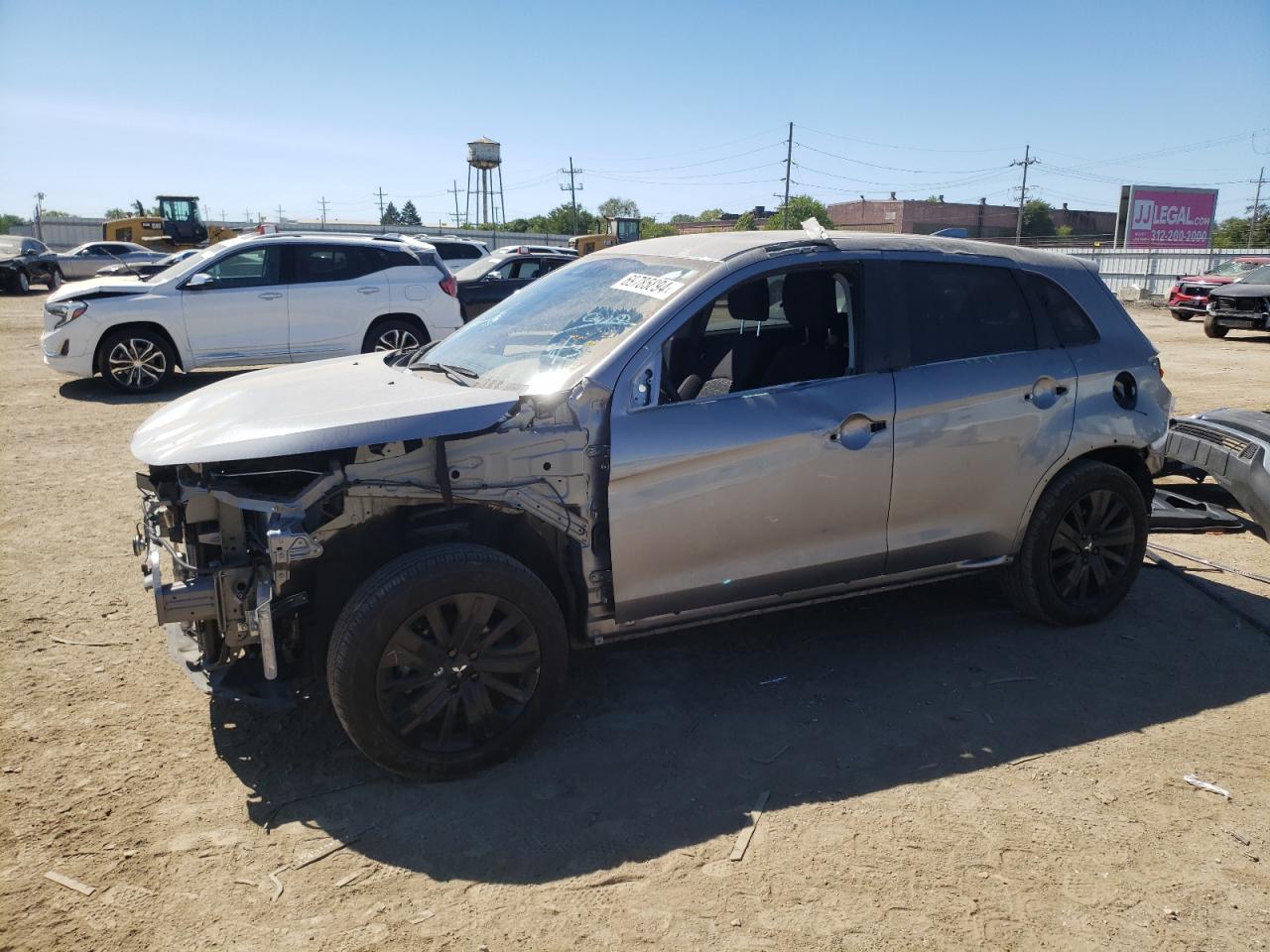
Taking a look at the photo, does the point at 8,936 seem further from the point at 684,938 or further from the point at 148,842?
the point at 684,938

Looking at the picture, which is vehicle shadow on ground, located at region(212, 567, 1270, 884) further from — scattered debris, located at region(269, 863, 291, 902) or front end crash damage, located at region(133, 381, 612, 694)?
front end crash damage, located at region(133, 381, 612, 694)

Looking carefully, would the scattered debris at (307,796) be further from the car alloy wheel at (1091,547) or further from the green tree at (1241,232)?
the green tree at (1241,232)

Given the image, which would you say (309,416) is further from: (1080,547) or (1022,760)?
(1080,547)

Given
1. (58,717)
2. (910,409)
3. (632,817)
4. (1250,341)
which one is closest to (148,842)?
(58,717)

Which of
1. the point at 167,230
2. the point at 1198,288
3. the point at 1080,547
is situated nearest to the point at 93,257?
the point at 167,230

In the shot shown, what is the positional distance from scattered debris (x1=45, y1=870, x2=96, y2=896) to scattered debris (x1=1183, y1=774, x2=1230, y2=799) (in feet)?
12.2

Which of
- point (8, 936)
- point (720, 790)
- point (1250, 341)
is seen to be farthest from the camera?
point (1250, 341)

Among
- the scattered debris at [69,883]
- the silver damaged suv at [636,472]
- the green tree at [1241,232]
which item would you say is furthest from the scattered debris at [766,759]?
the green tree at [1241,232]

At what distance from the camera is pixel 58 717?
370 centimetres

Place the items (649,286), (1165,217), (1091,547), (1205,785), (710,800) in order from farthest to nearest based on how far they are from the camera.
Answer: (1165,217)
(1091,547)
(649,286)
(1205,785)
(710,800)

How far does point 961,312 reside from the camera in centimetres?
427

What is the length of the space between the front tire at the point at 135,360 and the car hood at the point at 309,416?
799 centimetres

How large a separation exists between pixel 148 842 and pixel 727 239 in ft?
10.6

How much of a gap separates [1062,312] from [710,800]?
294 cm
